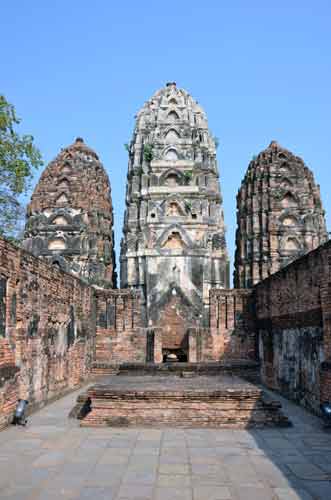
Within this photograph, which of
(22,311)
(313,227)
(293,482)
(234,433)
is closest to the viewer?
(293,482)

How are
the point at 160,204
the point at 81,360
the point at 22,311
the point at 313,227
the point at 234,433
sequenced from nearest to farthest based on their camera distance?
the point at 234,433
the point at 22,311
the point at 81,360
the point at 160,204
the point at 313,227

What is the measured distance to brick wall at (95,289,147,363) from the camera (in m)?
20.4

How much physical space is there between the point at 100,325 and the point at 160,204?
39.1 ft

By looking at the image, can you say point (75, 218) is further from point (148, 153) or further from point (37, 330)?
point (37, 330)

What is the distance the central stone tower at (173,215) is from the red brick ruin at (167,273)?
0.25 feet

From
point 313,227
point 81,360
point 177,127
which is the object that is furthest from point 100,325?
point 313,227

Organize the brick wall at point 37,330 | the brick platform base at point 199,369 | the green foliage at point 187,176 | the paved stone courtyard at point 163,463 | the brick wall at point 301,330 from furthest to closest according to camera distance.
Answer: the green foliage at point 187,176 < the brick platform base at point 199,369 < the brick wall at point 301,330 < the brick wall at point 37,330 < the paved stone courtyard at point 163,463

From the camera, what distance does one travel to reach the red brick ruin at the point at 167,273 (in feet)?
38.1

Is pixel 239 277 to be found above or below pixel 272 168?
below

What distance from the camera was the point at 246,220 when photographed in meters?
35.5

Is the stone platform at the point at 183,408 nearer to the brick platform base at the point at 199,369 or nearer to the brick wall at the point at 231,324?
the brick platform base at the point at 199,369

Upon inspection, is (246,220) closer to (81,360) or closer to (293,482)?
(81,360)

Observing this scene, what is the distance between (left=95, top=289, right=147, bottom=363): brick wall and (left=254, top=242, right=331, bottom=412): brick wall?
5381 mm

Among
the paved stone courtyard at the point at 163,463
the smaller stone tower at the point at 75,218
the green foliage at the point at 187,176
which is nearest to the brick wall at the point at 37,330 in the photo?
the paved stone courtyard at the point at 163,463
